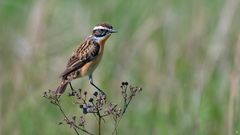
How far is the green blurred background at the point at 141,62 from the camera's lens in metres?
6.73

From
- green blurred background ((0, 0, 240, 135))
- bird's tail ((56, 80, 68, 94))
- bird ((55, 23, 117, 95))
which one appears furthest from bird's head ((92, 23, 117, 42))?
green blurred background ((0, 0, 240, 135))

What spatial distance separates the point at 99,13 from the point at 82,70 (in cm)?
365

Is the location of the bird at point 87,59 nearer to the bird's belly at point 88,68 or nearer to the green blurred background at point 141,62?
the bird's belly at point 88,68

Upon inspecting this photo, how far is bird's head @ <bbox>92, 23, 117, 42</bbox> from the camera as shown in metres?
4.49

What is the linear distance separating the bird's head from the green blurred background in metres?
1.85

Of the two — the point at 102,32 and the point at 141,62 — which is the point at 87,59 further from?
the point at 141,62

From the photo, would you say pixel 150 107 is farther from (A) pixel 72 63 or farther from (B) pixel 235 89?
(A) pixel 72 63

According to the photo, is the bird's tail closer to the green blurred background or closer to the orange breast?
the orange breast

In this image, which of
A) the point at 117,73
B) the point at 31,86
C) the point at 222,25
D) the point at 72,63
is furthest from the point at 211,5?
the point at 72,63

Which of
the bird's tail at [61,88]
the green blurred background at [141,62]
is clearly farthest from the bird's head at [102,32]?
the green blurred background at [141,62]

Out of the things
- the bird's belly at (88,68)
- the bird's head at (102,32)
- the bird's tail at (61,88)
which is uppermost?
the bird's head at (102,32)

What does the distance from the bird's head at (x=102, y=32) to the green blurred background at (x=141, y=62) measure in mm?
1854

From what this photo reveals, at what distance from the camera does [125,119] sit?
22.6 ft

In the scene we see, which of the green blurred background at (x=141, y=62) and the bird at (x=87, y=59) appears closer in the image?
the bird at (x=87, y=59)
